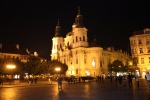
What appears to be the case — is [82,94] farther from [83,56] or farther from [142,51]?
[83,56]

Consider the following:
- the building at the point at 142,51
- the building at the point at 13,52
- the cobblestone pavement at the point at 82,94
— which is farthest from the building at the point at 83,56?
the cobblestone pavement at the point at 82,94

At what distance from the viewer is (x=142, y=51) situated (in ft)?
242

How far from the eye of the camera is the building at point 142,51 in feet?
237

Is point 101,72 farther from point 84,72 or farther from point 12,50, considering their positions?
point 12,50

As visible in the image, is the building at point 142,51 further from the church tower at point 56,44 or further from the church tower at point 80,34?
the church tower at point 56,44

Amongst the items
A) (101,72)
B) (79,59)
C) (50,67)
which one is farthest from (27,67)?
(101,72)

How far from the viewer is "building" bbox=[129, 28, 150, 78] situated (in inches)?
2849

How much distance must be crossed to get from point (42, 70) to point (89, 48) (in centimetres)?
3008

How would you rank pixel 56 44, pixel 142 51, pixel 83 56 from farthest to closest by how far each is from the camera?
pixel 56 44, pixel 83 56, pixel 142 51

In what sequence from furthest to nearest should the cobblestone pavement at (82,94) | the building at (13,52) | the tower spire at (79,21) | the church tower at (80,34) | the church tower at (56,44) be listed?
the church tower at (56,44) < the building at (13,52) < the tower spire at (79,21) < the church tower at (80,34) < the cobblestone pavement at (82,94)

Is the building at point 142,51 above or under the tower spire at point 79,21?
under

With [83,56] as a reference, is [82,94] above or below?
below

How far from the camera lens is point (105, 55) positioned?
9594 centimetres

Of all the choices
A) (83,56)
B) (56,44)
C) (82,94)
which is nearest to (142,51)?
(83,56)
